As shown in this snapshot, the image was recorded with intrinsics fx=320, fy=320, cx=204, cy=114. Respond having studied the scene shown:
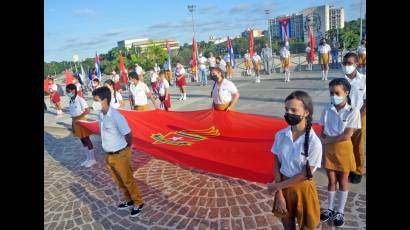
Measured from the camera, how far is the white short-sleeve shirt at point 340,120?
12.5 ft

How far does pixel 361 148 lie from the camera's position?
4.91 m

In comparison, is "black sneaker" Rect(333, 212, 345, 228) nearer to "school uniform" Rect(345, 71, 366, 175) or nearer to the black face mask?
"school uniform" Rect(345, 71, 366, 175)

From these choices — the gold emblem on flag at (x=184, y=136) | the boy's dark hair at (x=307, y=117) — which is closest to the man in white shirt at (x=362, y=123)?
the boy's dark hair at (x=307, y=117)

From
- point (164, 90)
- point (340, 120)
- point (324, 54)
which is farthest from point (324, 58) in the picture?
point (340, 120)

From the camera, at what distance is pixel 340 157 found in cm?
385

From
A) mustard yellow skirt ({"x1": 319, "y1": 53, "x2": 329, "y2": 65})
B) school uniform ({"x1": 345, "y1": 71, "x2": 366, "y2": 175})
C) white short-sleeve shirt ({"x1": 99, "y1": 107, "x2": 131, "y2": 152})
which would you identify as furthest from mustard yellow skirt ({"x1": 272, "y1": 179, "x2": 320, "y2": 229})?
mustard yellow skirt ({"x1": 319, "y1": 53, "x2": 329, "y2": 65})

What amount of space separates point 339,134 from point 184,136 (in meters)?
3.17

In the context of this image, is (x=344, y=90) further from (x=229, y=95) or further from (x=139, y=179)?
(x=139, y=179)

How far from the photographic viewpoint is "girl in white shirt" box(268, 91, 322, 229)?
2.86 meters

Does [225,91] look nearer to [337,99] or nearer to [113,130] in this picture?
[113,130]

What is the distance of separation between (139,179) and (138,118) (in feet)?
5.71
